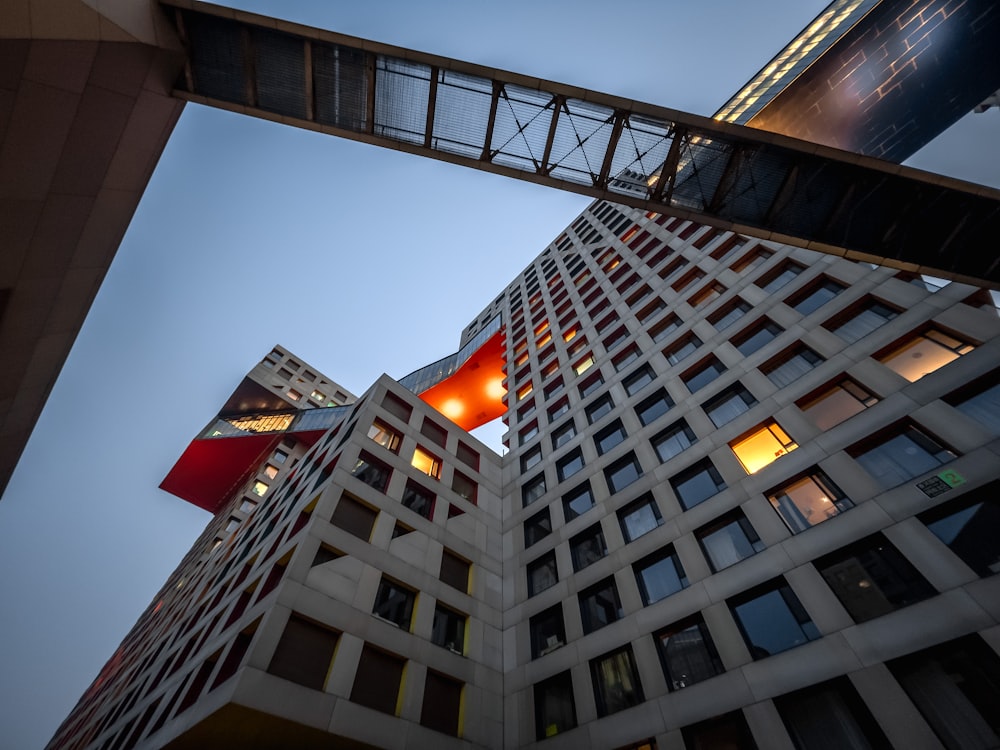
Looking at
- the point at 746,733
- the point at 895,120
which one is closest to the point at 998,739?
the point at 746,733

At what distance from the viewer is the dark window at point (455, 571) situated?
774 inches

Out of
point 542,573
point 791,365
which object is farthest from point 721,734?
point 791,365

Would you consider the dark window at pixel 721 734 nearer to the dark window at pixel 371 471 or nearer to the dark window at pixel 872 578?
the dark window at pixel 872 578

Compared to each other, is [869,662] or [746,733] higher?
[869,662]

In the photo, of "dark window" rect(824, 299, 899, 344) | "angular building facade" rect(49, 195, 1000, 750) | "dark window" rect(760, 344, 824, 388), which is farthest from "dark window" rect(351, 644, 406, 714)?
"dark window" rect(824, 299, 899, 344)

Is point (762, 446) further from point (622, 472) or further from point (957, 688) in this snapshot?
point (957, 688)

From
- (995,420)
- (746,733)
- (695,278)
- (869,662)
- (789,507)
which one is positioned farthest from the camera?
(695,278)

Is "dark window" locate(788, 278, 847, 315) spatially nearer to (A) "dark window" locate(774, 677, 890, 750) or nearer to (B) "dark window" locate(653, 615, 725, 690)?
(B) "dark window" locate(653, 615, 725, 690)

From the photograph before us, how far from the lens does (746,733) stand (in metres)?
11.3

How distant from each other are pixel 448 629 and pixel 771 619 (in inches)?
441

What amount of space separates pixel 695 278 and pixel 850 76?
16.8 meters

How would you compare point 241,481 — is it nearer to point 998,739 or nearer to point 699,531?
point 699,531

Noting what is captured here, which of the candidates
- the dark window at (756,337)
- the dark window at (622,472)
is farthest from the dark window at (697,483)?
the dark window at (756,337)

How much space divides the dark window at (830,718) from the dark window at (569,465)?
43.2 feet
